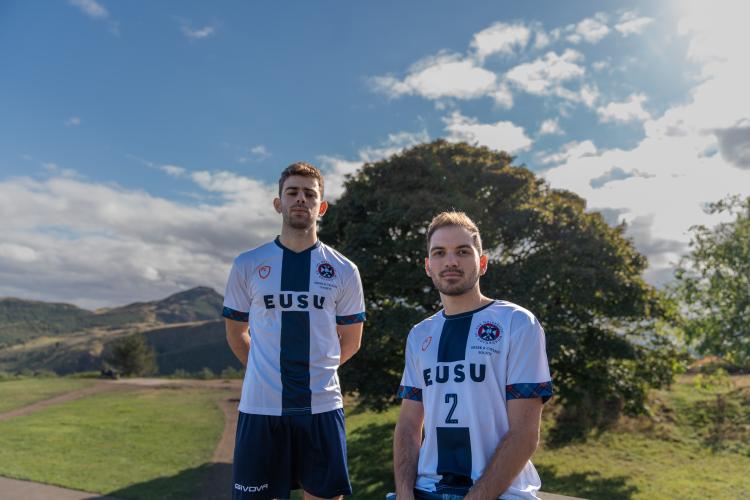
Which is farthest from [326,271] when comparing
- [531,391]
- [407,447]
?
[531,391]

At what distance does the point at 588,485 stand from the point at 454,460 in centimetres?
1120

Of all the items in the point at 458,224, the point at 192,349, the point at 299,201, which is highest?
the point at 299,201

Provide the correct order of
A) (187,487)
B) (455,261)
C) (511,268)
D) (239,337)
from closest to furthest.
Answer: (455,261) < (239,337) < (187,487) < (511,268)

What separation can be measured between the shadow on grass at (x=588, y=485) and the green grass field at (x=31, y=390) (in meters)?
23.5

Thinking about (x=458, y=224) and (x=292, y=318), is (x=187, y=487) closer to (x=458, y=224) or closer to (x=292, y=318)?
(x=292, y=318)

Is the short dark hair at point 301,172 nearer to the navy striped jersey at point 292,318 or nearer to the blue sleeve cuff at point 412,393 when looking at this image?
the navy striped jersey at point 292,318

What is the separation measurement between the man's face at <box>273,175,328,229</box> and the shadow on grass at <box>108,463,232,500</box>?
29.3 ft

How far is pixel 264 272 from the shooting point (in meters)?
4.44

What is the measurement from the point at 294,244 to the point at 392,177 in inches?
423

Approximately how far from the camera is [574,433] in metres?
16.3

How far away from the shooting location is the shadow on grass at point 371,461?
12.3m

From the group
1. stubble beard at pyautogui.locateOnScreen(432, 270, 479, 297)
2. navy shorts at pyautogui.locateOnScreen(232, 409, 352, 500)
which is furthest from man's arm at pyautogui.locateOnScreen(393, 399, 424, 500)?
navy shorts at pyautogui.locateOnScreen(232, 409, 352, 500)

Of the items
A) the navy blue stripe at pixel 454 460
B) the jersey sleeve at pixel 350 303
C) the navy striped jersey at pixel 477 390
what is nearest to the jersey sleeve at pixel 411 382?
the navy striped jersey at pixel 477 390

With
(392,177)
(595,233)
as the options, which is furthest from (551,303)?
(392,177)
